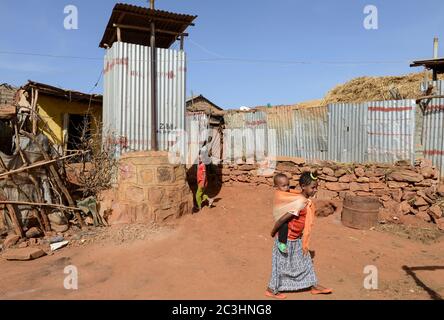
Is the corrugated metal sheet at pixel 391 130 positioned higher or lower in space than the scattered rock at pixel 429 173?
higher

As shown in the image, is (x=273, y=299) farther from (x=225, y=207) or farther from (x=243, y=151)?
(x=243, y=151)

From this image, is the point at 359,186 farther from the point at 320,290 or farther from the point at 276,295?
the point at 276,295

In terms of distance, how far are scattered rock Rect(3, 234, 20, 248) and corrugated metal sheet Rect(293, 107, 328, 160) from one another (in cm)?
748

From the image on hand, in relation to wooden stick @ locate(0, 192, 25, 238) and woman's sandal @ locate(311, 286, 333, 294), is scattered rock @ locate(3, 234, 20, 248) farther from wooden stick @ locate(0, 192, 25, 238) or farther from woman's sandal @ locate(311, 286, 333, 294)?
woman's sandal @ locate(311, 286, 333, 294)

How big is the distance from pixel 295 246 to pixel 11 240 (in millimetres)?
5178

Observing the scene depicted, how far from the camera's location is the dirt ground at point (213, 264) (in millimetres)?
4426

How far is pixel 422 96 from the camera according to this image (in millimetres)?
7922

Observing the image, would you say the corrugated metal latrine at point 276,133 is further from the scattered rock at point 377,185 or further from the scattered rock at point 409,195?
the scattered rock at point 409,195

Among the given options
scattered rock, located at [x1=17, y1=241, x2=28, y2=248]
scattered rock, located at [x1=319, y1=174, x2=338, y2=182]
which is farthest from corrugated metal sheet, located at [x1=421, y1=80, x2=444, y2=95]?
scattered rock, located at [x1=17, y1=241, x2=28, y2=248]

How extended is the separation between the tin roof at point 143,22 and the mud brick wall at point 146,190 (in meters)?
3.41

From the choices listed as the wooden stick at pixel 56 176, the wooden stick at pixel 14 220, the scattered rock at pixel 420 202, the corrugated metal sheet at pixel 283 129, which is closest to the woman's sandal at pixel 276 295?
the wooden stick at pixel 56 176

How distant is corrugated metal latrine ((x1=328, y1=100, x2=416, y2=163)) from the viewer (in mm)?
8227

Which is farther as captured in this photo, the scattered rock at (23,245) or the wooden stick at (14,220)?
the wooden stick at (14,220)
